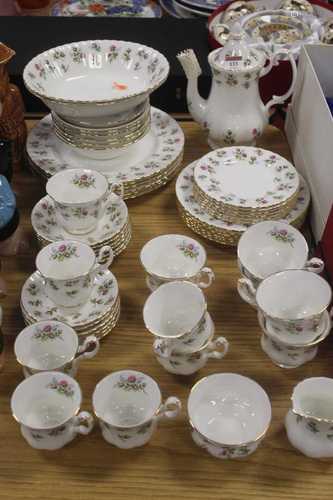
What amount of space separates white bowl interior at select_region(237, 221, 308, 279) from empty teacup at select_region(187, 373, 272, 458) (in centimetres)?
23

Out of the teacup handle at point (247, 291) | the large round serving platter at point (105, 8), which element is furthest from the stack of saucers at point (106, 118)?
the large round serving platter at point (105, 8)

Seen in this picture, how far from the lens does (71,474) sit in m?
0.74

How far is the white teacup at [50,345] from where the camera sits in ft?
2.68

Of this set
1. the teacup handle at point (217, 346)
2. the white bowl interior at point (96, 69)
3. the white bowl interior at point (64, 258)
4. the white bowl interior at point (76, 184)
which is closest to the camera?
the teacup handle at point (217, 346)

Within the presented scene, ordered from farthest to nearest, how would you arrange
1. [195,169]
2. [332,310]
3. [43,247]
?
[195,169], [43,247], [332,310]

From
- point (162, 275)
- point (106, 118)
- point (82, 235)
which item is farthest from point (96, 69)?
point (162, 275)

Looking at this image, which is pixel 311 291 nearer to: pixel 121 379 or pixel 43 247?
pixel 121 379

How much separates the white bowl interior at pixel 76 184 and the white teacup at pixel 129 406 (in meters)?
0.37

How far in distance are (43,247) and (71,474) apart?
0.39m

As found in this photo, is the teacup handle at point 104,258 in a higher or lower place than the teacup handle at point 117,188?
lower

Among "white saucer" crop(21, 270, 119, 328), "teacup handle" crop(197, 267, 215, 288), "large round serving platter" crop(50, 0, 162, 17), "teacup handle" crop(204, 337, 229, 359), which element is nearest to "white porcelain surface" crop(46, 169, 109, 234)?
"white saucer" crop(21, 270, 119, 328)

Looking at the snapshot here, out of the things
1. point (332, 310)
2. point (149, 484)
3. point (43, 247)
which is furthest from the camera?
point (43, 247)

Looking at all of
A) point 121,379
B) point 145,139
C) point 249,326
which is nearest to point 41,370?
point 121,379

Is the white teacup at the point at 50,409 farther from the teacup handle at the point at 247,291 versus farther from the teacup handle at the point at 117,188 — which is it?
the teacup handle at the point at 117,188
